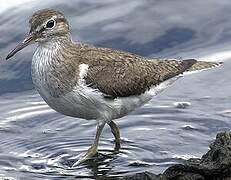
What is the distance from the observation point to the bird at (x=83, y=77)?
10.5 m

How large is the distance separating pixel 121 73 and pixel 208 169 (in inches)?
115

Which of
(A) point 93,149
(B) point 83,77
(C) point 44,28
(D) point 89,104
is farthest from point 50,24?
(A) point 93,149

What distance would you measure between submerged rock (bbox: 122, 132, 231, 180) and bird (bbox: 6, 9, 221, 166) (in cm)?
200

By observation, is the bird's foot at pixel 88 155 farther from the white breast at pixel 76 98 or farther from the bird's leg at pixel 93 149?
the white breast at pixel 76 98

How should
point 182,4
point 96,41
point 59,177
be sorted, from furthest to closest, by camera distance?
point 182,4 → point 96,41 → point 59,177

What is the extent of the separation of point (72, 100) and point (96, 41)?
13.8ft

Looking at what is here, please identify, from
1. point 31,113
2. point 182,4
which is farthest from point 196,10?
point 31,113

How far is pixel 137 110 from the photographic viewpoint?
12.4 m

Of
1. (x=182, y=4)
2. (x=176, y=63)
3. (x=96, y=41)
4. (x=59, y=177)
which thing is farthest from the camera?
(x=182, y=4)

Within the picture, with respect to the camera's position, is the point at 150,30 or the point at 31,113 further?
the point at 150,30

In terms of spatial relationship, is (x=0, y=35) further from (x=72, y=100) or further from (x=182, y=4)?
(x=72, y=100)

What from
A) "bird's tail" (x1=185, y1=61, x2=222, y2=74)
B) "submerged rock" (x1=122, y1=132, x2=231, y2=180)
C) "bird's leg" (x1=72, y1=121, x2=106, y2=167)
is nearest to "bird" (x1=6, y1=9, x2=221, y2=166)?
"bird's leg" (x1=72, y1=121, x2=106, y2=167)

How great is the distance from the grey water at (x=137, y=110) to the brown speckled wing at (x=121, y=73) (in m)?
0.73

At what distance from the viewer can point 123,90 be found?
433 inches
